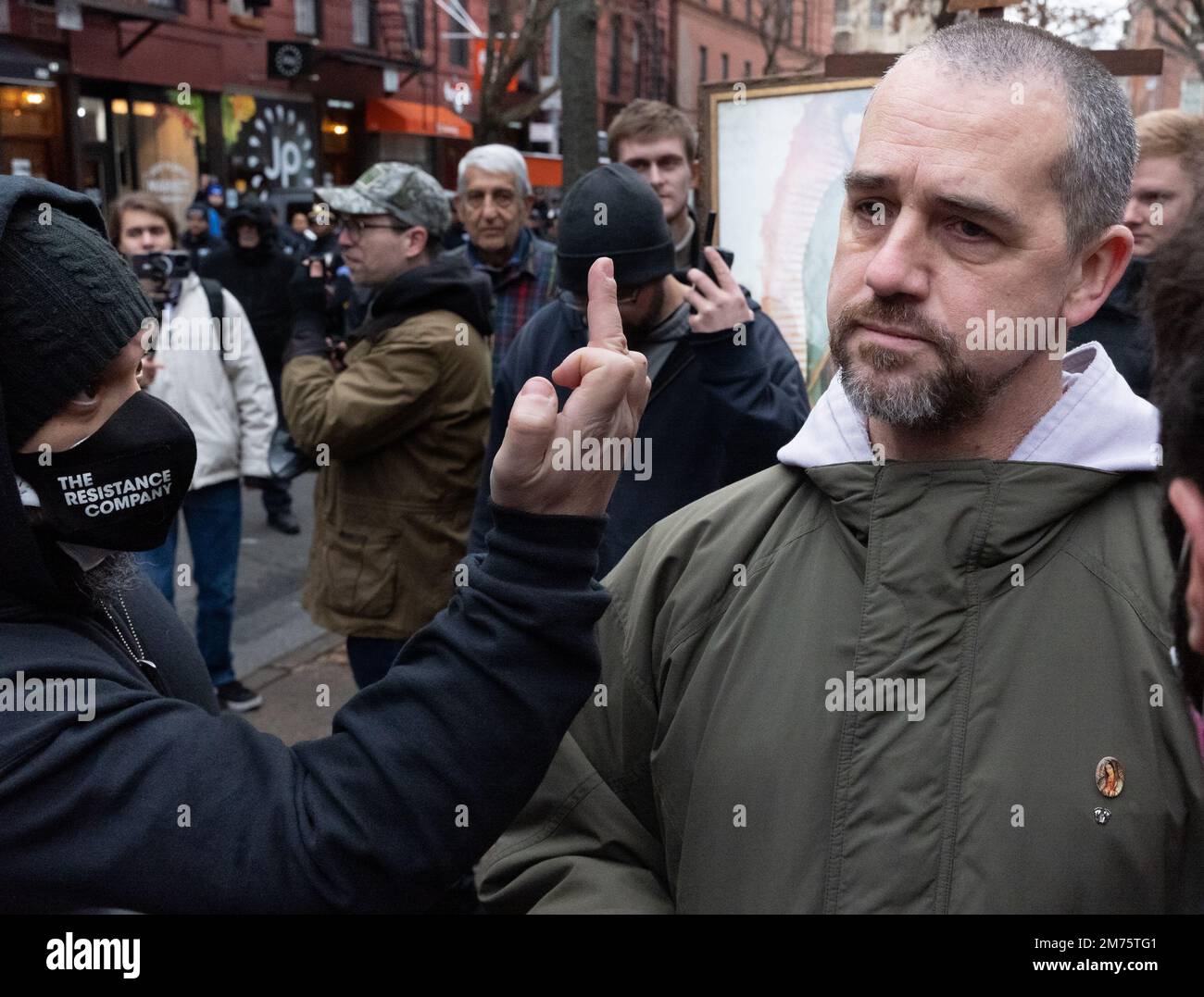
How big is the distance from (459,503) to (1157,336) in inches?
132

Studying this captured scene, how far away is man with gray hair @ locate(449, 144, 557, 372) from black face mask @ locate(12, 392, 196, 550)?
370 centimetres

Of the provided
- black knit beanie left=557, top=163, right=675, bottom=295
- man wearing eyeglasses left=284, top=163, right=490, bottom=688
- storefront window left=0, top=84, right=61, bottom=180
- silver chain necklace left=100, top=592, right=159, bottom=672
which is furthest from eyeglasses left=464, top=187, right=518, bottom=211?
storefront window left=0, top=84, right=61, bottom=180

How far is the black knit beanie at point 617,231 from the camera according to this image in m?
3.36

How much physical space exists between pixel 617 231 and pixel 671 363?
1.31ft

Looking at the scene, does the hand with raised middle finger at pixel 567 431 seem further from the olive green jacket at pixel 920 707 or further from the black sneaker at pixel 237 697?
the black sneaker at pixel 237 697

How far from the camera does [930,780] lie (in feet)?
4.76

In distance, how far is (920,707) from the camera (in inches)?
58.7

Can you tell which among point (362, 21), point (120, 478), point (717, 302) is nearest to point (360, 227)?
point (717, 302)

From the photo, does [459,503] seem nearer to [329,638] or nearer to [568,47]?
[329,638]

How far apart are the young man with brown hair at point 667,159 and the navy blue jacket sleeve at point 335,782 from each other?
11.1 ft

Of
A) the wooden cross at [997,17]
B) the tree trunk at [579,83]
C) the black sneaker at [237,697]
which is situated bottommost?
the black sneaker at [237,697]

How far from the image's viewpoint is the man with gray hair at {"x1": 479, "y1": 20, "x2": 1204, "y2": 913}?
142 centimetres

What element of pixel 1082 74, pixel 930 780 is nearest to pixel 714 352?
pixel 1082 74

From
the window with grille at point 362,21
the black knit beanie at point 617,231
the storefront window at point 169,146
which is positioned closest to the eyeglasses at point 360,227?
the black knit beanie at point 617,231
